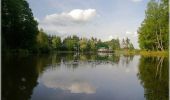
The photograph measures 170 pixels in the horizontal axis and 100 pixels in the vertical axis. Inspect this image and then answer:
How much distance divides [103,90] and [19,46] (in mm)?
43069

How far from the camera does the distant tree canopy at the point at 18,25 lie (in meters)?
46.2

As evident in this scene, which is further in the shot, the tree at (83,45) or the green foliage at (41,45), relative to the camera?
the tree at (83,45)

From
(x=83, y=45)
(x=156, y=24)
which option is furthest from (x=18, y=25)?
(x=83, y=45)

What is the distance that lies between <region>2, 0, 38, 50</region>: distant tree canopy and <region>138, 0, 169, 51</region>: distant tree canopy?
24.5 meters

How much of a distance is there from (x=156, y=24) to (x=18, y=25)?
28452 mm

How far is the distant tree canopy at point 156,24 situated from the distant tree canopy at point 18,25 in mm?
24523

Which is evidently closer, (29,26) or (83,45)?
(29,26)

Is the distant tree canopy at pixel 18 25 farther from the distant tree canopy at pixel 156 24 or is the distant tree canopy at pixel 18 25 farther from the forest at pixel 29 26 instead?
the distant tree canopy at pixel 156 24

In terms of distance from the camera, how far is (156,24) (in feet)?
187

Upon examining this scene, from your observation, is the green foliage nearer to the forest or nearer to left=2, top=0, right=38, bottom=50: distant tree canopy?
the forest

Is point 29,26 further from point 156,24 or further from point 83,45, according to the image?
point 83,45

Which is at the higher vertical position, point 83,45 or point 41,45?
point 83,45

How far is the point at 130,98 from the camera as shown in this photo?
30.1ft

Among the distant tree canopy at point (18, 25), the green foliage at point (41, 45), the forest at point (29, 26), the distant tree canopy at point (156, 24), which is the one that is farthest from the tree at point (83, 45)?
the distant tree canopy at point (18, 25)
